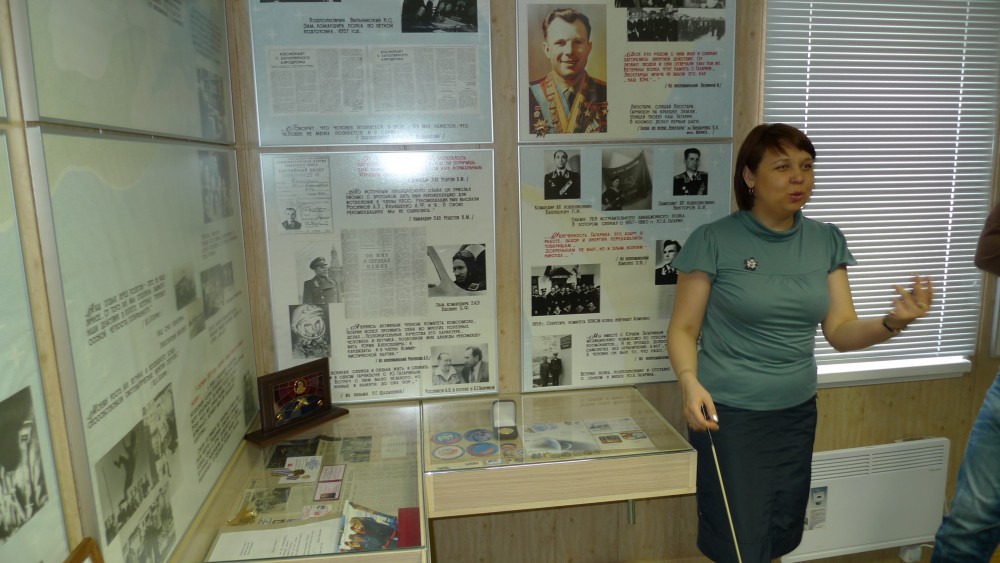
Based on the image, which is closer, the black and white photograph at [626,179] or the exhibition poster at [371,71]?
the exhibition poster at [371,71]

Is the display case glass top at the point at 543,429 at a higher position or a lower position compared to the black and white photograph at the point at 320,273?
lower

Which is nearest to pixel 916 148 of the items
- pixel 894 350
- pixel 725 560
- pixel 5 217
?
pixel 894 350

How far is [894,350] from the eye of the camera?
2.68 metres

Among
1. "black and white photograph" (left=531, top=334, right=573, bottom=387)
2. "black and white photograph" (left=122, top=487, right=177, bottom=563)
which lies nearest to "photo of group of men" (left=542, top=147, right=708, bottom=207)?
"black and white photograph" (left=531, top=334, right=573, bottom=387)

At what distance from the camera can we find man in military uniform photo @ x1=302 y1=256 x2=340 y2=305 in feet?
7.12

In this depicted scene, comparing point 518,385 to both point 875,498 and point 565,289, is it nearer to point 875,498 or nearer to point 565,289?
point 565,289

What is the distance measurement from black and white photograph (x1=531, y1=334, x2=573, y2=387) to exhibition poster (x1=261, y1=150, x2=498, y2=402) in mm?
173

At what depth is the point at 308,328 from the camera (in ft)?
7.20

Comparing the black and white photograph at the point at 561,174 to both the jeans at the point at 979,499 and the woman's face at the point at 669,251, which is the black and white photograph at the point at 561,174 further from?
the jeans at the point at 979,499

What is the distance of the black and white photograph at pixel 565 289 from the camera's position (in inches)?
90.1

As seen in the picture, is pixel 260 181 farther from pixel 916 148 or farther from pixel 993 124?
pixel 993 124

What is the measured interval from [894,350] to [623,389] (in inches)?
49.0

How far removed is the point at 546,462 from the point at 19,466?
126 centimetres

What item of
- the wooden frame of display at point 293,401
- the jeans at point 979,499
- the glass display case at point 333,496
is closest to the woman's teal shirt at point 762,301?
the jeans at point 979,499
